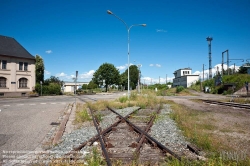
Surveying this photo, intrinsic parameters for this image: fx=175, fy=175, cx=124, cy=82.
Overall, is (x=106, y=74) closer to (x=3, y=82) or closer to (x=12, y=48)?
(x=12, y=48)

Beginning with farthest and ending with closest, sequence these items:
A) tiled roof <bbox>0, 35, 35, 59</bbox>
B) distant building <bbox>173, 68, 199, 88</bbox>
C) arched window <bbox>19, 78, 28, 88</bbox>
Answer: distant building <bbox>173, 68, 199, 88</bbox>
arched window <bbox>19, 78, 28, 88</bbox>
tiled roof <bbox>0, 35, 35, 59</bbox>

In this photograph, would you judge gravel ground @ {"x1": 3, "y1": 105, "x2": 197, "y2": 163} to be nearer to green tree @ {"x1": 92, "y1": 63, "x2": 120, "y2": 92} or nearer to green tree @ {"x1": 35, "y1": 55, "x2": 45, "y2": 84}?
green tree @ {"x1": 35, "y1": 55, "x2": 45, "y2": 84}

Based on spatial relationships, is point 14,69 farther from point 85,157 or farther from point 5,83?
point 85,157

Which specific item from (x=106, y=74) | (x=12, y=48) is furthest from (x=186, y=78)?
(x=12, y=48)

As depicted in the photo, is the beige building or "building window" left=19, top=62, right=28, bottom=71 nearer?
the beige building

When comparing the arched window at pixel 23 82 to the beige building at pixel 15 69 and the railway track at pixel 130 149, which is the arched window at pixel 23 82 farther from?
the railway track at pixel 130 149

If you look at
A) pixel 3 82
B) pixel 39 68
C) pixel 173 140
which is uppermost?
pixel 39 68

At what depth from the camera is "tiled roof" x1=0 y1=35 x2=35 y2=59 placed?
117 feet

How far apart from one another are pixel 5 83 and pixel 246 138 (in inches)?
1580

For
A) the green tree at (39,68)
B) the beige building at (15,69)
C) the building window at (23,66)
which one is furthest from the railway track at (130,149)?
the green tree at (39,68)

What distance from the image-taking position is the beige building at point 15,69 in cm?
3441

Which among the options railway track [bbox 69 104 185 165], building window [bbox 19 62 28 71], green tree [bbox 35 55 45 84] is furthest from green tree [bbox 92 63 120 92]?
railway track [bbox 69 104 185 165]

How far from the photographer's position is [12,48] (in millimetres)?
38031

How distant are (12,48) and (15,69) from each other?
5.45 m
